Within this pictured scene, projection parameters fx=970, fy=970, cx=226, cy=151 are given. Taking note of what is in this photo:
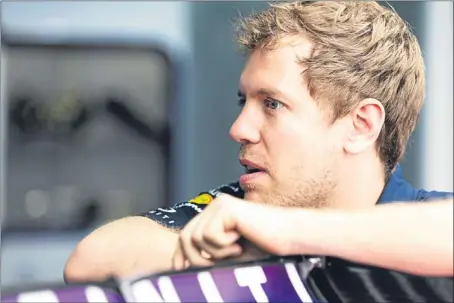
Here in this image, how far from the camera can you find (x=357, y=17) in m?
2.26

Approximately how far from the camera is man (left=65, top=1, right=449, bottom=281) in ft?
6.84

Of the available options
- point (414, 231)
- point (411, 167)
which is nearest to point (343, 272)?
point (414, 231)

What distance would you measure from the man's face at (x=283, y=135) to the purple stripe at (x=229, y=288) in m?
0.64

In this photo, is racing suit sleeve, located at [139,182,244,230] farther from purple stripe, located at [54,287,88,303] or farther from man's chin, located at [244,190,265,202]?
purple stripe, located at [54,287,88,303]

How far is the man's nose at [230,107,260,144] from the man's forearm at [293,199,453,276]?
593 millimetres

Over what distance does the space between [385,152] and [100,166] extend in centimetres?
248

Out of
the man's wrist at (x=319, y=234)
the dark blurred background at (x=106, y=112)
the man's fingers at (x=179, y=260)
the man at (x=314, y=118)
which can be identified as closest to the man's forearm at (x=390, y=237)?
the man's wrist at (x=319, y=234)

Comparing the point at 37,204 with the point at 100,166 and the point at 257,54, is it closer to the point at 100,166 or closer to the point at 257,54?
the point at 100,166

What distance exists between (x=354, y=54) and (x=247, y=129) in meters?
0.33

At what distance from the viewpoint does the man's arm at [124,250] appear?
1889 millimetres

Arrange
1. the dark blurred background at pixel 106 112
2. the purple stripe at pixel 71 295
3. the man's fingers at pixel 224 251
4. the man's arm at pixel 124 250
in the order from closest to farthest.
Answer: the purple stripe at pixel 71 295 < the man's fingers at pixel 224 251 < the man's arm at pixel 124 250 < the dark blurred background at pixel 106 112

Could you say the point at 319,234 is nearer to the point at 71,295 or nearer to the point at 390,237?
the point at 390,237

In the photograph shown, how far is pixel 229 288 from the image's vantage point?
145 centimetres

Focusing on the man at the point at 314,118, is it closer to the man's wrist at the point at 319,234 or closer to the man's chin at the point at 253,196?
the man's chin at the point at 253,196
